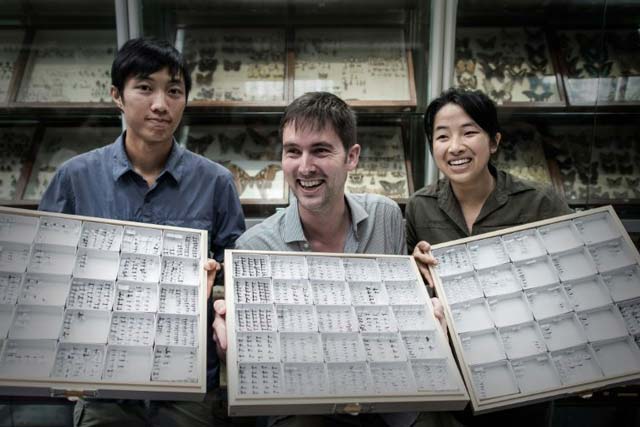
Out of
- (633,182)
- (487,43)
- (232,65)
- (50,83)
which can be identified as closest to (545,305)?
(633,182)

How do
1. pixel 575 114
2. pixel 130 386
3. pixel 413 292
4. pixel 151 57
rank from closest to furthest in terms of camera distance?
1. pixel 130 386
2. pixel 413 292
3. pixel 151 57
4. pixel 575 114

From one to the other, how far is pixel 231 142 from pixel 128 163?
1.16 m

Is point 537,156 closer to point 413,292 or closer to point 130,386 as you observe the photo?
point 413,292

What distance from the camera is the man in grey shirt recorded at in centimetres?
180

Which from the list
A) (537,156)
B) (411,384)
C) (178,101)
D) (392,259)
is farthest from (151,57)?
(537,156)

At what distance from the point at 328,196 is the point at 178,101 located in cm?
69

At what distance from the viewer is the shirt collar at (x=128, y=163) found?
2061 mm

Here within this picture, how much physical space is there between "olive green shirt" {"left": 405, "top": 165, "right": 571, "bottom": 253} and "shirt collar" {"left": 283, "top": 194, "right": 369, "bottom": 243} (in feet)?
1.27

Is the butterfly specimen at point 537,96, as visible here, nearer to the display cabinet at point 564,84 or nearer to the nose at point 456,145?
the display cabinet at point 564,84

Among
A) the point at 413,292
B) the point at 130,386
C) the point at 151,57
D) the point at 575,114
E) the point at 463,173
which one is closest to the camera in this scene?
the point at 130,386

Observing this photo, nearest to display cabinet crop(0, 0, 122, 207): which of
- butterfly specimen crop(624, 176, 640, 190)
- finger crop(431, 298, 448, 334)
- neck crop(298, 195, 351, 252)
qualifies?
neck crop(298, 195, 351, 252)

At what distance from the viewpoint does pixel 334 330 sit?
1.59m

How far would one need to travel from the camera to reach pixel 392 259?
6.01 ft

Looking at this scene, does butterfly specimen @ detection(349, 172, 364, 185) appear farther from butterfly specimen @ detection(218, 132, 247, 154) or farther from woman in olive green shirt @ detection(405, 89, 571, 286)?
woman in olive green shirt @ detection(405, 89, 571, 286)
